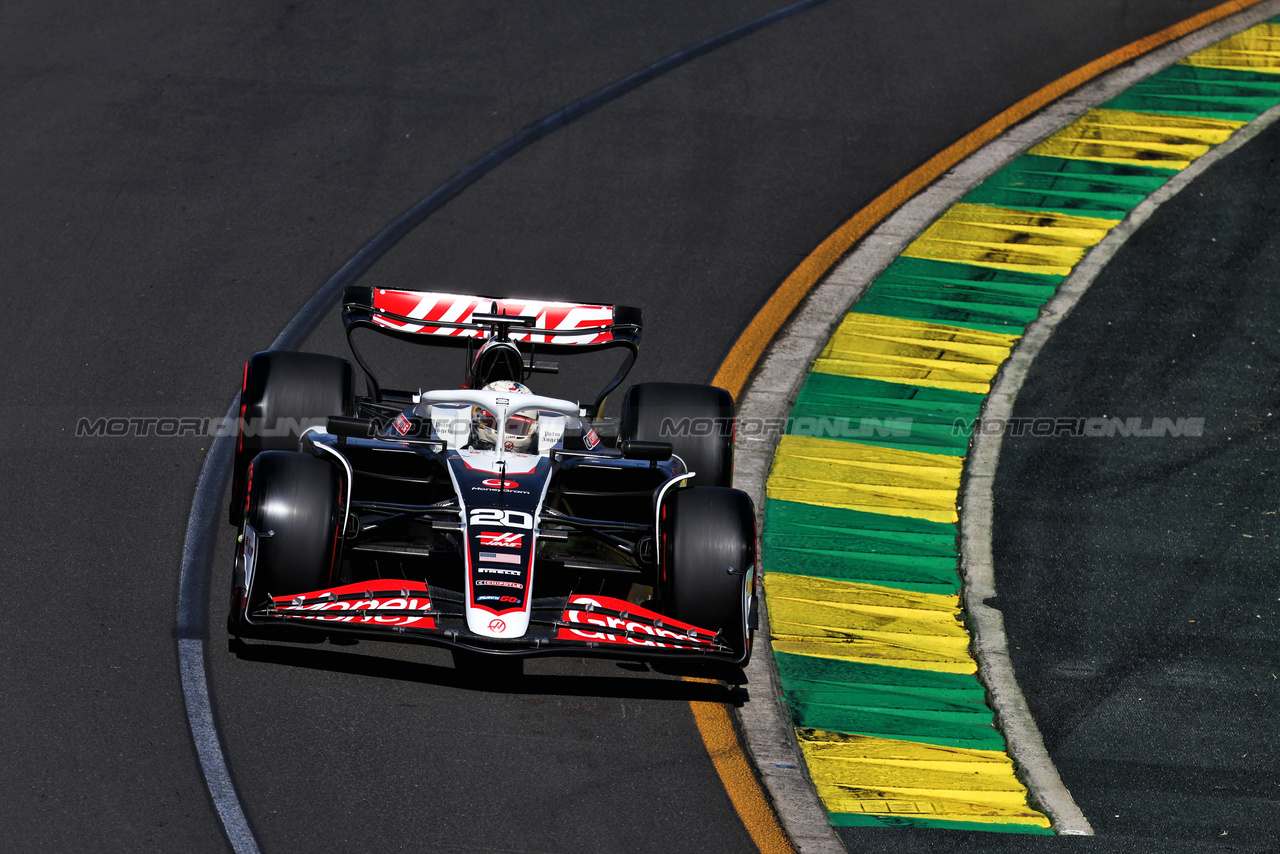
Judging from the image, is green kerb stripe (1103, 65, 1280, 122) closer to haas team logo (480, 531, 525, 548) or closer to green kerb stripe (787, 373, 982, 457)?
green kerb stripe (787, 373, 982, 457)

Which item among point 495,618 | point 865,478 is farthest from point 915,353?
point 495,618

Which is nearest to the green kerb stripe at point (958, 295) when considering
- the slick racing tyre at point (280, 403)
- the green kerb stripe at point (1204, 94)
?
the green kerb stripe at point (1204, 94)

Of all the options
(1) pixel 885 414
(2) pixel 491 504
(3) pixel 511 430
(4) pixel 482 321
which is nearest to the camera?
(2) pixel 491 504

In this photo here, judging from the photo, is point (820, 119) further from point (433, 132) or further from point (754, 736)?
point (754, 736)

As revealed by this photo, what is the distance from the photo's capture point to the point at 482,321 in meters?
7.80

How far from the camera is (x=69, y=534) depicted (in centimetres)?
746

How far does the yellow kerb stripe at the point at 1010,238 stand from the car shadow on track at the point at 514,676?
502cm

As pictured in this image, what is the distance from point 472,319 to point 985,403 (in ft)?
12.1

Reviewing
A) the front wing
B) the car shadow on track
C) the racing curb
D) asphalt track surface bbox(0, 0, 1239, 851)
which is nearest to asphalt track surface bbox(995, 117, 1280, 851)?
the racing curb

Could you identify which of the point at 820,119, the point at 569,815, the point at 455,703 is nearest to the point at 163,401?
the point at 455,703

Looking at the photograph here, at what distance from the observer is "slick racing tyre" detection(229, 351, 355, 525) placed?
288 inches

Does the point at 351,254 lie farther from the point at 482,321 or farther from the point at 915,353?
the point at 915,353

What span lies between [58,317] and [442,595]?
4.46m

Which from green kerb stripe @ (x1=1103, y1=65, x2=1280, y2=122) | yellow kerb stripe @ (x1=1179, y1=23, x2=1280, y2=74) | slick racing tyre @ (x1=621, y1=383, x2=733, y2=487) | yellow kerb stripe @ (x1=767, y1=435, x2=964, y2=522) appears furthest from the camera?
yellow kerb stripe @ (x1=1179, y1=23, x2=1280, y2=74)
